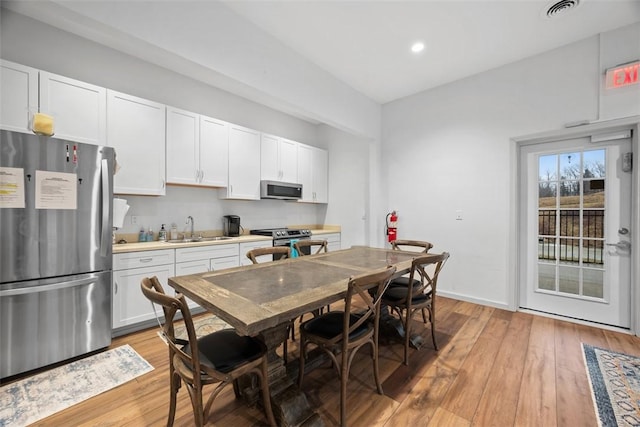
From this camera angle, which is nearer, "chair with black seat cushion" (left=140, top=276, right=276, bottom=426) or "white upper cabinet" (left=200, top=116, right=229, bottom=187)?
"chair with black seat cushion" (left=140, top=276, right=276, bottom=426)

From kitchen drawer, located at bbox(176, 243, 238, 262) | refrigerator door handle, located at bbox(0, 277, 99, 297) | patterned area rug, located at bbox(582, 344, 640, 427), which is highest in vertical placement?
kitchen drawer, located at bbox(176, 243, 238, 262)

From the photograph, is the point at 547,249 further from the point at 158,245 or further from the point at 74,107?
the point at 74,107

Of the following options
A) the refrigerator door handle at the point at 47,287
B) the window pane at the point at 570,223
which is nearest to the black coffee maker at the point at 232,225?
the refrigerator door handle at the point at 47,287

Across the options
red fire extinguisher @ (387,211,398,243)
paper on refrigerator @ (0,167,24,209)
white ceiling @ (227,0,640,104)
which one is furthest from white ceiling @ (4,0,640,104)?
red fire extinguisher @ (387,211,398,243)

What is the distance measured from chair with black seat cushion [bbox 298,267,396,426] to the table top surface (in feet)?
0.46

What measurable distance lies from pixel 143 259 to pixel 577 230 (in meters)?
4.69

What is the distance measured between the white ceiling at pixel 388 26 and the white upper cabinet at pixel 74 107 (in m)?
0.57

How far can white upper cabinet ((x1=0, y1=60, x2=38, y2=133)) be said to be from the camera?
217 centimetres

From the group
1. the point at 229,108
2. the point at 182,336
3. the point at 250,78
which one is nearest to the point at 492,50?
the point at 250,78

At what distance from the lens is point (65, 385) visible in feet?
6.15

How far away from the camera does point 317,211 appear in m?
5.54

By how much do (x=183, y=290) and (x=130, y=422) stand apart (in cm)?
85

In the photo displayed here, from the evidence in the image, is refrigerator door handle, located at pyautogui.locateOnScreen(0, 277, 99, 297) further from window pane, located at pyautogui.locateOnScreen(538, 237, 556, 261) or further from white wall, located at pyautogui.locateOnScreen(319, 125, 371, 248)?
window pane, located at pyautogui.locateOnScreen(538, 237, 556, 261)

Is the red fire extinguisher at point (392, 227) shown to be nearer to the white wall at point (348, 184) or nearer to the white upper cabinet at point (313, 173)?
the white wall at point (348, 184)
